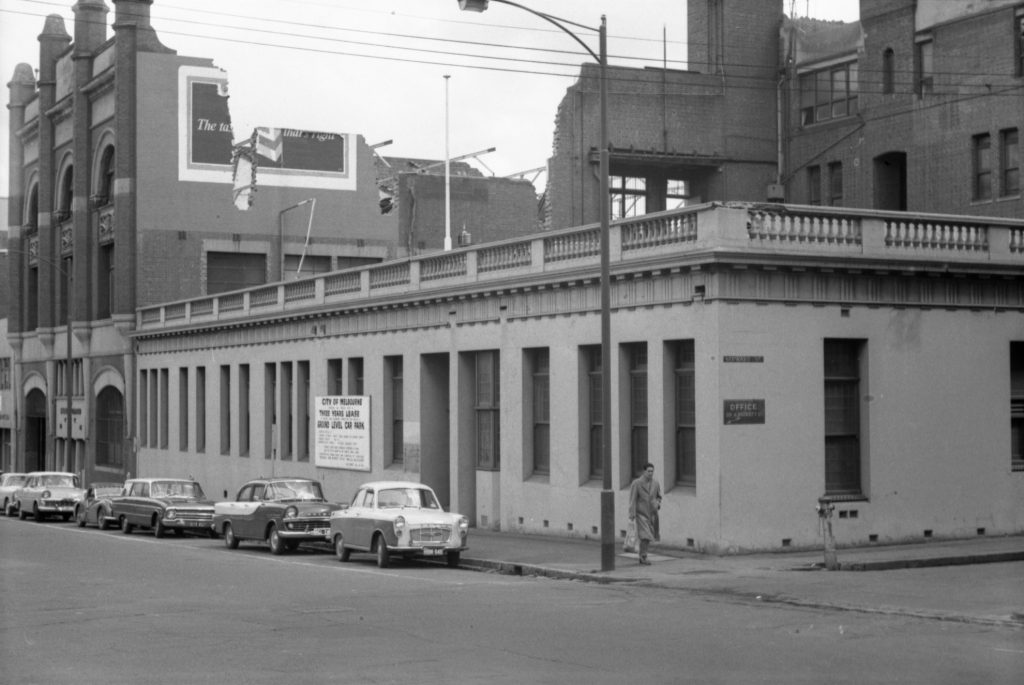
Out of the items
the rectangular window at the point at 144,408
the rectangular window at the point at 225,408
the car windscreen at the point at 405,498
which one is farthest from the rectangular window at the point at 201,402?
the car windscreen at the point at 405,498

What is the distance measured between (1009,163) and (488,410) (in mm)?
19623

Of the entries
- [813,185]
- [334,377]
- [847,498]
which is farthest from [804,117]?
[847,498]

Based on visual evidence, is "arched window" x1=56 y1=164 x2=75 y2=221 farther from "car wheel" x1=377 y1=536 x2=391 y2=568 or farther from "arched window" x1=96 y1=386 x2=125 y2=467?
"car wheel" x1=377 y1=536 x2=391 y2=568

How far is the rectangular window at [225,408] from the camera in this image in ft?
172

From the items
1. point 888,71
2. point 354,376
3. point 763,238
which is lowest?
point 354,376

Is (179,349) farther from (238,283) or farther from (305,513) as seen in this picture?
(305,513)

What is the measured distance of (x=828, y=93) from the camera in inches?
2120

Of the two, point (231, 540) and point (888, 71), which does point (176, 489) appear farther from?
point (888, 71)

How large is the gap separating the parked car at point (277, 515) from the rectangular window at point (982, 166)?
24611 millimetres

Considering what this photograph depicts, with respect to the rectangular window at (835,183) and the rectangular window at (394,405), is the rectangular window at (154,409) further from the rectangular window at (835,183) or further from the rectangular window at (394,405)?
the rectangular window at (835,183)

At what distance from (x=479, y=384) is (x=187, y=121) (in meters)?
30.5

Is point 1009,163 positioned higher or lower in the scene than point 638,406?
higher

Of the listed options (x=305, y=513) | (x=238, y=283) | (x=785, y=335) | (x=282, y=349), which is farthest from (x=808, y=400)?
(x=238, y=283)

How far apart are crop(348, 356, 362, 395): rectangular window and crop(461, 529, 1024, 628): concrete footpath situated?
12.4 meters
